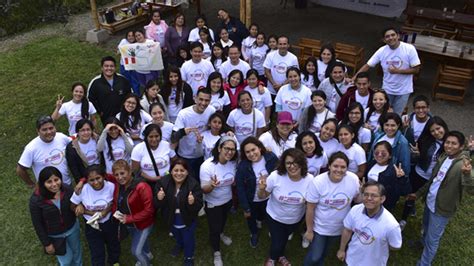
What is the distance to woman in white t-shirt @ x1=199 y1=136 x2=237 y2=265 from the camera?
476 centimetres

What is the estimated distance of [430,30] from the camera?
10734mm

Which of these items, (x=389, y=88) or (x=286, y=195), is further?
(x=389, y=88)

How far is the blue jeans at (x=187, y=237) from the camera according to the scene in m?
4.92

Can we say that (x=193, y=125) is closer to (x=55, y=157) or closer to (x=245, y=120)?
(x=245, y=120)

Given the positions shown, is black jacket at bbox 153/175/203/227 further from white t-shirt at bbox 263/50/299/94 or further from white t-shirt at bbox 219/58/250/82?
white t-shirt at bbox 263/50/299/94

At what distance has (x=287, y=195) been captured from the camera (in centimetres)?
450

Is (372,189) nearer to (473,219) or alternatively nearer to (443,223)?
(443,223)

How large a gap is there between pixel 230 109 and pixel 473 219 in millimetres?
3873

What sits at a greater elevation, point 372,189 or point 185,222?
point 372,189

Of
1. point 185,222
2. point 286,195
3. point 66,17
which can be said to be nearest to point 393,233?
point 286,195

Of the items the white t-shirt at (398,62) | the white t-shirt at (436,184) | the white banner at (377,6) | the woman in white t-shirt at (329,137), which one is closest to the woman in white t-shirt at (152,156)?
the woman in white t-shirt at (329,137)

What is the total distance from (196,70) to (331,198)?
11.9 ft

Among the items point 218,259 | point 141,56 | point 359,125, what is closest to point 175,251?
point 218,259

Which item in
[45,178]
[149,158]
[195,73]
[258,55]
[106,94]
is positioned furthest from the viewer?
[258,55]
